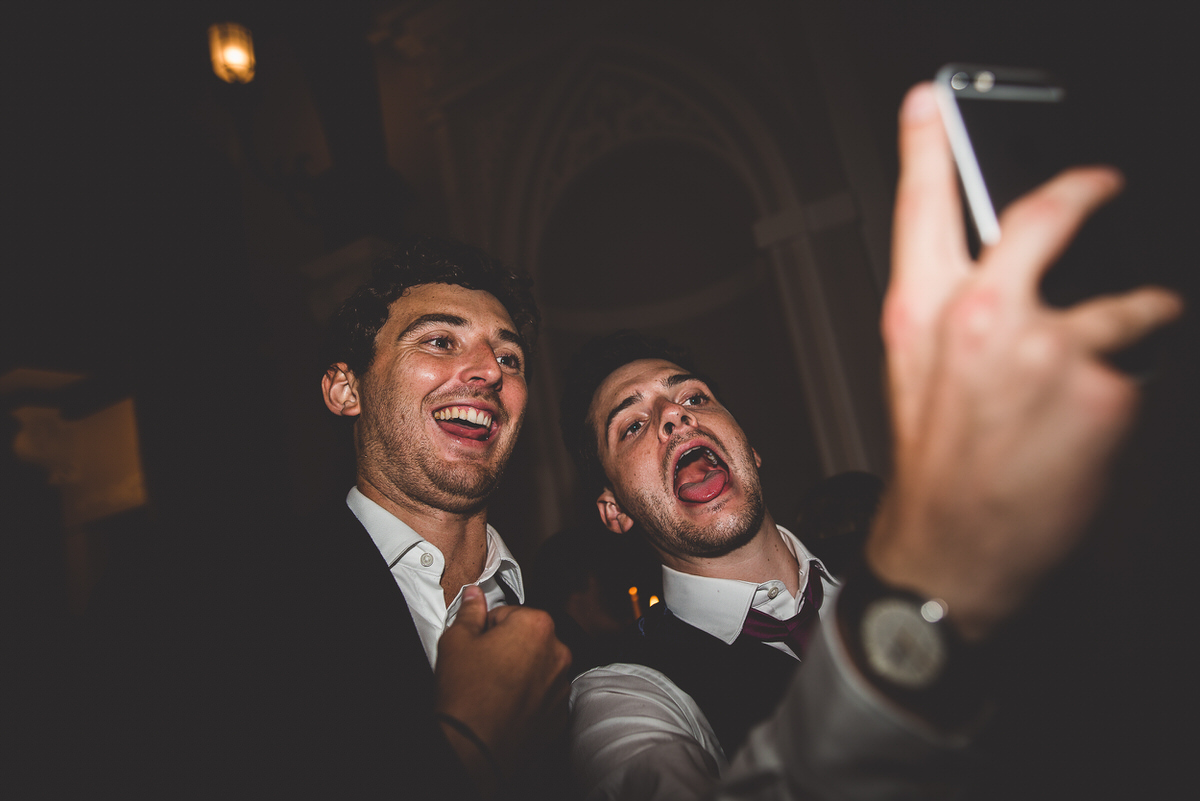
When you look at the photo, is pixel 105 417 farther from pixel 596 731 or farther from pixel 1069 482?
pixel 1069 482

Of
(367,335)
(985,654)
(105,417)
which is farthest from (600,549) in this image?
(105,417)

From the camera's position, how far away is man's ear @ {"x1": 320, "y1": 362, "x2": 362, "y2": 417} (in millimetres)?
1934

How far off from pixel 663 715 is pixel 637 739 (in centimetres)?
15

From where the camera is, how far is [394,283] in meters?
2.09

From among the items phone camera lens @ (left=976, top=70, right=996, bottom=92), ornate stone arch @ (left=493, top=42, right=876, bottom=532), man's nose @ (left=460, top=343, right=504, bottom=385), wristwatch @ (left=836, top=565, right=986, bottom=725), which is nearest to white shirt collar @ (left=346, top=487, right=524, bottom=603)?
man's nose @ (left=460, top=343, right=504, bottom=385)

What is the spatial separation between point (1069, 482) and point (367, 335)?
193cm

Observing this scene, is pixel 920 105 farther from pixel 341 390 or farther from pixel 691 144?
pixel 691 144

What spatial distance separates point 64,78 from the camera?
4312mm

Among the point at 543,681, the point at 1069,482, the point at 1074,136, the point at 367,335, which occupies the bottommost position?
the point at 543,681

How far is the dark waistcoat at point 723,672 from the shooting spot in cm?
141

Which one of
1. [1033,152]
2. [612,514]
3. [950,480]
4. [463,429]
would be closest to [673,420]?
[612,514]

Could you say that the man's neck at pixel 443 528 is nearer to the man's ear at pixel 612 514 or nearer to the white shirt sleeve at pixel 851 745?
the man's ear at pixel 612 514

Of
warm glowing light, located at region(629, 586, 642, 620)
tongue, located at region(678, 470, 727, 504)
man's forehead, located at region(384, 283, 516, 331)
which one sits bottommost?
warm glowing light, located at region(629, 586, 642, 620)

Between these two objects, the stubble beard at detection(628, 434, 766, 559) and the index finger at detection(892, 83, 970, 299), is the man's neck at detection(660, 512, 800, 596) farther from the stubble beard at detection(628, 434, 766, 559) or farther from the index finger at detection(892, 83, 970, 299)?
the index finger at detection(892, 83, 970, 299)
